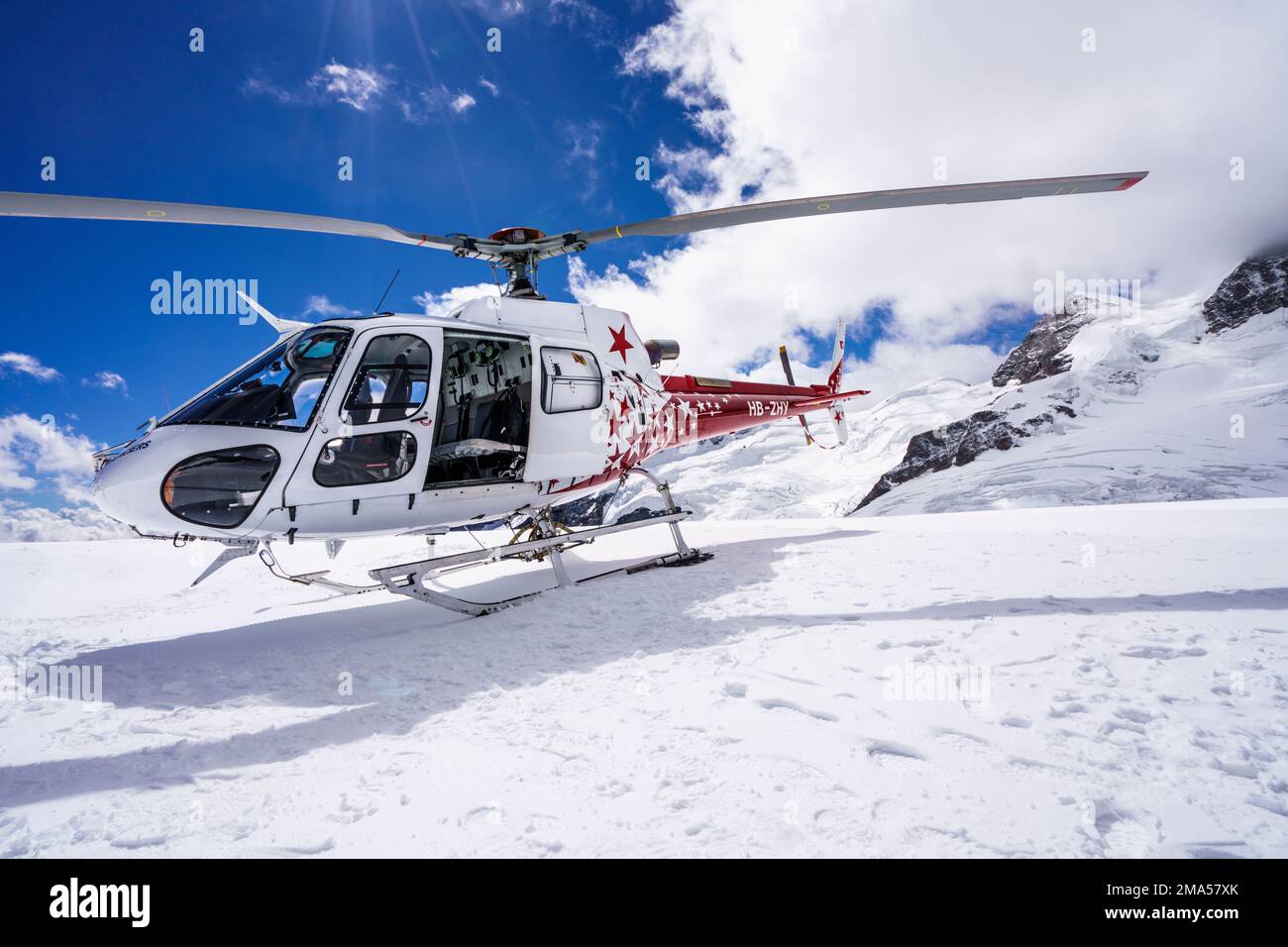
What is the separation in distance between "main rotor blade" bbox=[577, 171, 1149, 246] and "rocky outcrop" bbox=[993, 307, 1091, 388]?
562 feet

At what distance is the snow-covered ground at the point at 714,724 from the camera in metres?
2.05

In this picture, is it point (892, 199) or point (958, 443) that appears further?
point (958, 443)

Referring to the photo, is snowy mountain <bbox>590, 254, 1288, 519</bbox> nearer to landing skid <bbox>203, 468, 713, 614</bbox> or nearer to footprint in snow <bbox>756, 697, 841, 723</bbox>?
landing skid <bbox>203, 468, 713, 614</bbox>

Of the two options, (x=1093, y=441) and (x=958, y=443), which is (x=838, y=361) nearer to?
(x=1093, y=441)

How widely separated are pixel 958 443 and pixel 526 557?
4944 inches

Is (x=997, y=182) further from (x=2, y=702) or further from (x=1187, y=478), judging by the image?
(x=1187, y=478)

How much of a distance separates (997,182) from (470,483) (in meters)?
6.10

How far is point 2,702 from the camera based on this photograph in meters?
3.68

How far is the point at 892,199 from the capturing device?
5.79 metres

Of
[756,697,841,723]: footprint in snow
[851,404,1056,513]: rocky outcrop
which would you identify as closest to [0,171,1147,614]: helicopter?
[756,697,841,723]: footprint in snow

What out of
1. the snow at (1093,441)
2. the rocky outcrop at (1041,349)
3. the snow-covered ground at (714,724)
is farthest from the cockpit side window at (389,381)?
the rocky outcrop at (1041,349)

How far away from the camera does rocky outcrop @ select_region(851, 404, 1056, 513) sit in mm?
103250

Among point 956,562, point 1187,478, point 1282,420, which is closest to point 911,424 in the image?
point 1282,420

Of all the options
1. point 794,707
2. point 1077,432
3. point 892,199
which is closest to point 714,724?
point 794,707
